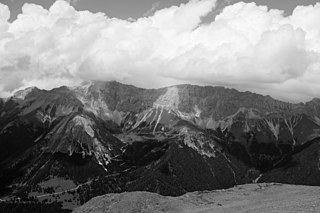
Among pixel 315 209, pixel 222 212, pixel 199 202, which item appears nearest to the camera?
pixel 315 209

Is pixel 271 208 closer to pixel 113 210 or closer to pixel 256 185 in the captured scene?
pixel 113 210

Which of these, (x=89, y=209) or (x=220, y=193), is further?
(x=220, y=193)

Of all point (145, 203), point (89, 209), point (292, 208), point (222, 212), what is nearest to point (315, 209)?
point (292, 208)

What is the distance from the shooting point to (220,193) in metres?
139

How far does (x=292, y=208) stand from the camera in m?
89.8

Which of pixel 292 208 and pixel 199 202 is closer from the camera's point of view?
pixel 292 208

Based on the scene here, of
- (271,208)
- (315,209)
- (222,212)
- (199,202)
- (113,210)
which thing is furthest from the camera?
(199,202)

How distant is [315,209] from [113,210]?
57.5 metres

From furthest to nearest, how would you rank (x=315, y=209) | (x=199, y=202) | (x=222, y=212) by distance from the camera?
(x=199, y=202) → (x=222, y=212) → (x=315, y=209)

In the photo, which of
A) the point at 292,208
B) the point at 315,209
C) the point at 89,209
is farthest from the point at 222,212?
the point at 89,209

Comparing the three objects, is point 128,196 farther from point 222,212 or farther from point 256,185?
point 256,185

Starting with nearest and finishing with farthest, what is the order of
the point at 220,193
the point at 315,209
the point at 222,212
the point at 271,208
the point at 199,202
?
the point at 315,209
the point at 271,208
the point at 222,212
the point at 199,202
the point at 220,193

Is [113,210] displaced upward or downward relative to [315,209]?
downward

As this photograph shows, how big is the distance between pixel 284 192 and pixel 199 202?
28.3 metres
